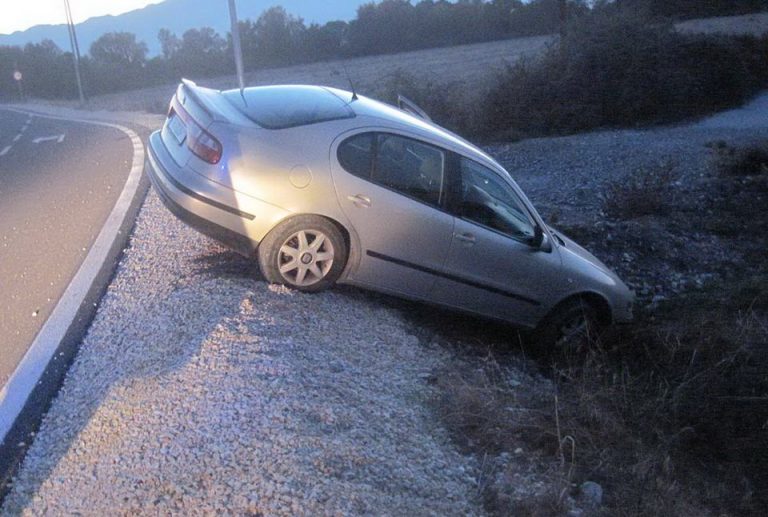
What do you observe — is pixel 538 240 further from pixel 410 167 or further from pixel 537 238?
pixel 410 167

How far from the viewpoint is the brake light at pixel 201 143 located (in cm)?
616

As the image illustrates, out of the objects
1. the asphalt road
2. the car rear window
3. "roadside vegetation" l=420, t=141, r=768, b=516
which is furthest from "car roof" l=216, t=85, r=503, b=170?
the asphalt road

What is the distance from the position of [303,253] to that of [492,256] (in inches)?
59.3

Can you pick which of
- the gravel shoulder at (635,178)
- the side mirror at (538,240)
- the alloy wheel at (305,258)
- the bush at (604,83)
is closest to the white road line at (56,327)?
the alloy wheel at (305,258)

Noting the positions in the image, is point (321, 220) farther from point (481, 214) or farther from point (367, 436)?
point (367, 436)

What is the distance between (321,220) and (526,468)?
2605mm

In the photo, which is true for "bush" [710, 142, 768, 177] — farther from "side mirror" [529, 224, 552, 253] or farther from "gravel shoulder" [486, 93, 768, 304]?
"side mirror" [529, 224, 552, 253]

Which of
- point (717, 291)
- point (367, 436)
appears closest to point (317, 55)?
point (717, 291)

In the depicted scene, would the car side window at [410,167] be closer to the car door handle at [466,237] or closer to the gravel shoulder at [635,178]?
the car door handle at [466,237]

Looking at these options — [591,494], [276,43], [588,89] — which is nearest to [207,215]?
[591,494]

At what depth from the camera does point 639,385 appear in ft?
19.1

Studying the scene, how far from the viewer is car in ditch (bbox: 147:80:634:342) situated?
6.09 metres

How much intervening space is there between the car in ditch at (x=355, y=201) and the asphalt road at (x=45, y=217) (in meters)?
1.37

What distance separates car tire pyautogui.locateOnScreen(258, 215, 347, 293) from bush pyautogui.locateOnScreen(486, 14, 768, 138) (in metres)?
15.8
